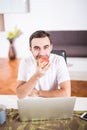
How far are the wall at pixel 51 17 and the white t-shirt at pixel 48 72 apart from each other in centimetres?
264

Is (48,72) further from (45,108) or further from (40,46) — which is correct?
(45,108)

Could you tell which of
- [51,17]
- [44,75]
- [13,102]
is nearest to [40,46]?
[44,75]

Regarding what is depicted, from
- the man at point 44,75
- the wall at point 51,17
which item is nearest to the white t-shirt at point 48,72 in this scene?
the man at point 44,75

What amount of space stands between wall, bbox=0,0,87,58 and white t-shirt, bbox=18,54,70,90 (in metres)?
2.64

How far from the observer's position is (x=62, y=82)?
1396mm

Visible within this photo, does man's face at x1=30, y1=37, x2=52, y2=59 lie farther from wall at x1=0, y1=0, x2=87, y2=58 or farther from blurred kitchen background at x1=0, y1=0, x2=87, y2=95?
wall at x1=0, y1=0, x2=87, y2=58

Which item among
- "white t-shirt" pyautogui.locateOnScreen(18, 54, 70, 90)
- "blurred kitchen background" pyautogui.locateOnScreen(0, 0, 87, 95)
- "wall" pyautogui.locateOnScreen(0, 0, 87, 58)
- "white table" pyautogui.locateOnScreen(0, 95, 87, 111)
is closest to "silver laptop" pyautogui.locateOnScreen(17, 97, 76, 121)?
"white table" pyautogui.locateOnScreen(0, 95, 87, 111)

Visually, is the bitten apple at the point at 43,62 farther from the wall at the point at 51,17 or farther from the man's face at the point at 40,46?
the wall at the point at 51,17

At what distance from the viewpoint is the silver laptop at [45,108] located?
3.30 feet

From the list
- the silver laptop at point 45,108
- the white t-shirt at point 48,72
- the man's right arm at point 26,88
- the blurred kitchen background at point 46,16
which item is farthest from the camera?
the blurred kitchen background at point 46,16

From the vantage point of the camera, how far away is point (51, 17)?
3.99 meters

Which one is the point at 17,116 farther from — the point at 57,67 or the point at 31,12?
the point at 31,12

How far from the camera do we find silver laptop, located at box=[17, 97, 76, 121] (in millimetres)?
1005

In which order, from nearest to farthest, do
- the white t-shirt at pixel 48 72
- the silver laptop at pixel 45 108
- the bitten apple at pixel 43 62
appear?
the silver laptop at pixel 45 108
the bitten apple at pixel 43 62
the white t-shirt at pixel 48 72
